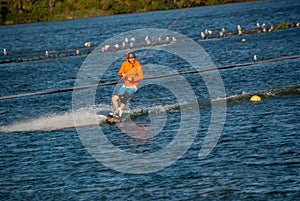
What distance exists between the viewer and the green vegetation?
500ft

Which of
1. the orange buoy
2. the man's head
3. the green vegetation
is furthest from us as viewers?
the green vegetation

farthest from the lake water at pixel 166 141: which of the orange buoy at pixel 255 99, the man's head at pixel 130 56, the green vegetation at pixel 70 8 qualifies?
the green vegetation at pixel 70 8

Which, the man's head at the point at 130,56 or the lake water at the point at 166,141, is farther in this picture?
the man's head at the point at 130,56

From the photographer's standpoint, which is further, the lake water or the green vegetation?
the green vegetation

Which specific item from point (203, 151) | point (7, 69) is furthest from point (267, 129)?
point (7, 69)

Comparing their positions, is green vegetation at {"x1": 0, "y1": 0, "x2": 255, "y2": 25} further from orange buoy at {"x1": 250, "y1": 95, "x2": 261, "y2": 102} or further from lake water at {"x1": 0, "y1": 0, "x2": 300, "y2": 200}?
orange buoy at {"x1": 250, "y1": 95, "x2": 261, "y2": 102}

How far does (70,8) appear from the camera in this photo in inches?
6250

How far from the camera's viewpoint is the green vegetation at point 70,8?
500ft

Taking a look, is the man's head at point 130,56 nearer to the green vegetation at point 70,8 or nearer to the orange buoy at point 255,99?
the orange buoy at point 255,99

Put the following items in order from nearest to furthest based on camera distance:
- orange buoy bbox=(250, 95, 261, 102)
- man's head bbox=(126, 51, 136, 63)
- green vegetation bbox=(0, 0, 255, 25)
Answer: man's head bbox=(126, 51, 136, 63) → orange buoy bbox=(250, 95, 261, 102) → green vegetation bbox=(0, 0, 255, 25)

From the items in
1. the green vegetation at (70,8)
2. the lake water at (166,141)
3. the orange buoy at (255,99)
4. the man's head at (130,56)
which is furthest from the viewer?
the green vegetation at (70,8)

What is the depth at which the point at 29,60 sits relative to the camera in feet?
184

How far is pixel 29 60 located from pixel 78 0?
99039 millimetres

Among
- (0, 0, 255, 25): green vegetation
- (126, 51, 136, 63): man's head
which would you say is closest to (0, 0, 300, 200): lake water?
(126, 51, 136, 63): man's head
